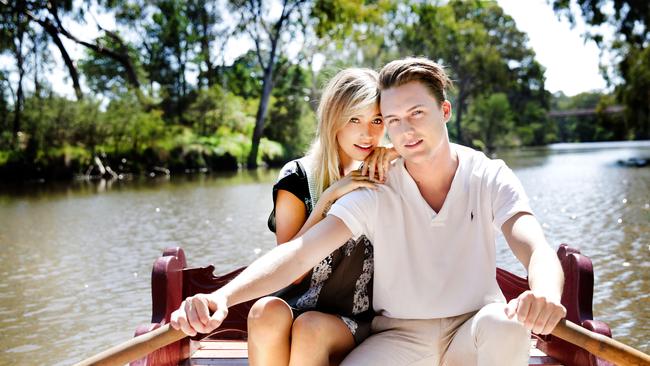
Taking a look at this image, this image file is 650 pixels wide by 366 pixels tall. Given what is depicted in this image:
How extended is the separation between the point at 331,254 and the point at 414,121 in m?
0.57

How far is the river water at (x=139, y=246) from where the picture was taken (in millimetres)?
5281

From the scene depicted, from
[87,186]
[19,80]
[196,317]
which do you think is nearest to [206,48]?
[19,80]

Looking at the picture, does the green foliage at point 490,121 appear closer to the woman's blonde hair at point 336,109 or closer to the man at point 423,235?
the woman's blonde hair at point 336,109

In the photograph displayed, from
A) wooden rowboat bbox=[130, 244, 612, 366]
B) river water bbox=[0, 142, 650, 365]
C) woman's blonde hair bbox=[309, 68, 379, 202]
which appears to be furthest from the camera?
river water bbox=[0, 142, 650, 365]

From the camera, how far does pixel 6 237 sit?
1007 centimetres

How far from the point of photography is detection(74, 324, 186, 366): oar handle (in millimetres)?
1650

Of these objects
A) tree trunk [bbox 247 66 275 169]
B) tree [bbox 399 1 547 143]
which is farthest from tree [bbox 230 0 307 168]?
tree [bbox 399 1 547 143]

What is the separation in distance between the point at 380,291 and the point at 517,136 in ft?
187

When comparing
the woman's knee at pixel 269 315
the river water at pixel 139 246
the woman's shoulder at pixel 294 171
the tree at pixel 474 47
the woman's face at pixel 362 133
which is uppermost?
the tree at pixel 474 47

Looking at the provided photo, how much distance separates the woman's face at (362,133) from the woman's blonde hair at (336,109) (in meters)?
0.03

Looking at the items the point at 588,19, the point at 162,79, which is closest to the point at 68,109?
the point at 162,79

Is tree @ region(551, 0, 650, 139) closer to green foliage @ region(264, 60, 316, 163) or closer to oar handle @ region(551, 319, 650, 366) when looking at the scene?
green foliage @ region(264, 60, 316, 163)

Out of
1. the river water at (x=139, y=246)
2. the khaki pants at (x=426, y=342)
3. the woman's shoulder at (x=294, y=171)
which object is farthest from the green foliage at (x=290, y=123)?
→ the khaki pants at (x=426, y=342)

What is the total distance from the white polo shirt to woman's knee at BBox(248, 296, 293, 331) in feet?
1.15
